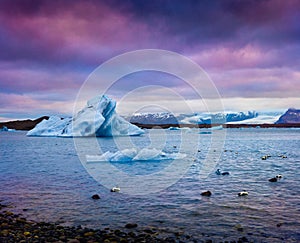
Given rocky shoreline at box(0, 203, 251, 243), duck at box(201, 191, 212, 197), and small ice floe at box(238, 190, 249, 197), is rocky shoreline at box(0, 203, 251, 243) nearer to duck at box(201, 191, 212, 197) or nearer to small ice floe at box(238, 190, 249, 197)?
duck at box(201, 191, 212, 197)

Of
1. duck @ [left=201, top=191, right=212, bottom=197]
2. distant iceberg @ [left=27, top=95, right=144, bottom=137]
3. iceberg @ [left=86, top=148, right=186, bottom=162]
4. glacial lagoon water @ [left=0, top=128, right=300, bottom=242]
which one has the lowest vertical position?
glacial lagoon water @ [left=0, top=128, right=300, bottom=242]

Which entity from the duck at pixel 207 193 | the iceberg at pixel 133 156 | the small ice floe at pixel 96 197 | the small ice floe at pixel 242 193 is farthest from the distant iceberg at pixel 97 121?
the small ice floe at pixel 242 193

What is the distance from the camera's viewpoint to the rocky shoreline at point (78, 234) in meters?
7.54

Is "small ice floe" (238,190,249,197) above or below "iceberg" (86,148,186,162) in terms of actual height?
below

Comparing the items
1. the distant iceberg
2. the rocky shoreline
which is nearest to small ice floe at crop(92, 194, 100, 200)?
the rocky shoreline

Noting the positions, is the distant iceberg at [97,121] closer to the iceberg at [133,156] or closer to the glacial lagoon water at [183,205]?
the iceberg at [133,156]

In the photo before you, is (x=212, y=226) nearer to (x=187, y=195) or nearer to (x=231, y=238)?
(x=231, y=238)

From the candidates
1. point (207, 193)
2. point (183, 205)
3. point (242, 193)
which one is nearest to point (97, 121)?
point (207, 193)

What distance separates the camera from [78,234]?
8.09 meters

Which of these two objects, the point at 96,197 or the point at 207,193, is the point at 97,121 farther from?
the point at 207,193

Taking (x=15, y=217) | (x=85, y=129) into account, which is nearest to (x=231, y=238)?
(x=15, y=217)

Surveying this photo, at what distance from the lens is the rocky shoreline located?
24.7 feet

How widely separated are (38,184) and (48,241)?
9.11 m

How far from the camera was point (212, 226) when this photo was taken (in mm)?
8984
